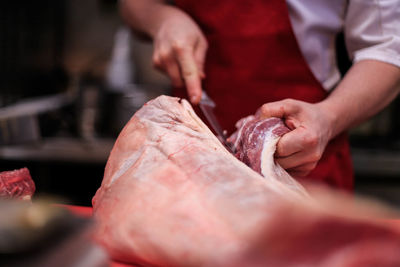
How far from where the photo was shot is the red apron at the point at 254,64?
46.2 inches

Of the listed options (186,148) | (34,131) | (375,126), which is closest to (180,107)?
(186,148)

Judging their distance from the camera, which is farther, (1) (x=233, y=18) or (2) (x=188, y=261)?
(1) (x=233, y=18)

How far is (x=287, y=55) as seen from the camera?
3.88ft

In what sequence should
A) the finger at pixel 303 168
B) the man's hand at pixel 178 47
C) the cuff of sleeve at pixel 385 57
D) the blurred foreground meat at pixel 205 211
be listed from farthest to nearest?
1. the cuff of sleeve at pixel 385 57
2. the man's hand at pixel 178 47
3. the finger at pixel 303 168
4. the blurred foreground meat at pixel 205 211

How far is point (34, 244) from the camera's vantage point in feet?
1.05

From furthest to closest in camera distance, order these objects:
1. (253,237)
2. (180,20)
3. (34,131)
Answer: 1. (34,131)
2. (180,20)
3. (253,237)

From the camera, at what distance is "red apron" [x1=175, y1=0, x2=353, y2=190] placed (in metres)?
1.17

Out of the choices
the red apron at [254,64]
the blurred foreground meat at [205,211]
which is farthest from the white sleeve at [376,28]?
the blurred foreground meat at [205,211]

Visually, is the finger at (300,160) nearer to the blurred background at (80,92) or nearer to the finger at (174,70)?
the finger at (174,70)

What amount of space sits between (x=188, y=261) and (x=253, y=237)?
137 mm

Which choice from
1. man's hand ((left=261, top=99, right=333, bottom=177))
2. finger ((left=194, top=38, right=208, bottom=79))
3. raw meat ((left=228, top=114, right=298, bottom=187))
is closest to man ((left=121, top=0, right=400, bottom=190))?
finger ((left=194, top=38, right=208, bottom=79))

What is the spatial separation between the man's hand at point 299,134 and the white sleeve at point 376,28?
34cm

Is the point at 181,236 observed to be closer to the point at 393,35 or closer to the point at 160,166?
the point at 160,166

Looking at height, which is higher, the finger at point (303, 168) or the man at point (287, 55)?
the man at point (287, 55)
